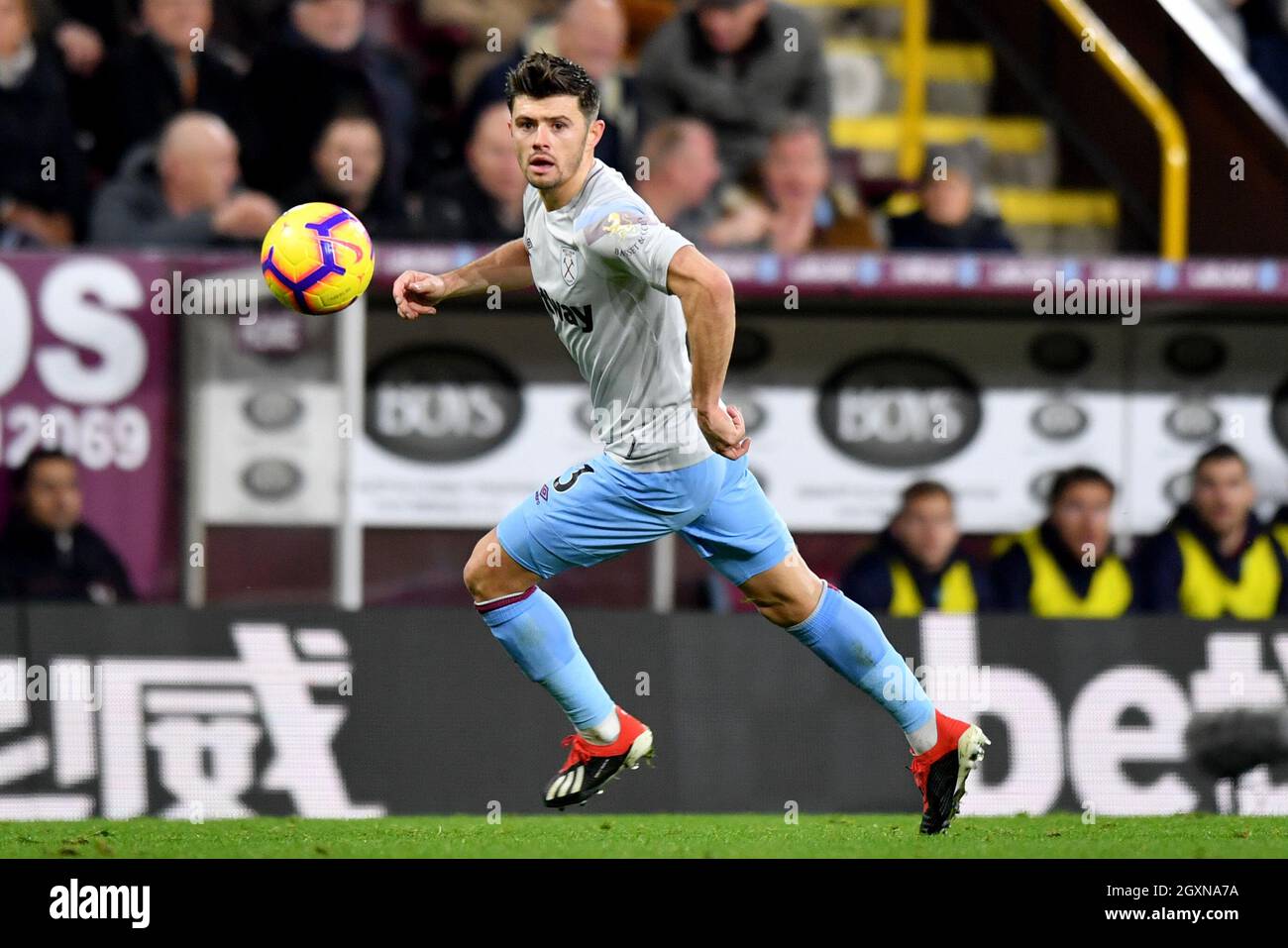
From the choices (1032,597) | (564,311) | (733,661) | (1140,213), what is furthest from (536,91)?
(1140,213)

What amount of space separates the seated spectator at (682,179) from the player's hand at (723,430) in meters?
4.03

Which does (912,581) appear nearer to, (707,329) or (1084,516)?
(1084,516)

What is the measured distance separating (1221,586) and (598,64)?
3.67 meters

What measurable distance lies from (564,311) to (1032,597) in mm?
3743

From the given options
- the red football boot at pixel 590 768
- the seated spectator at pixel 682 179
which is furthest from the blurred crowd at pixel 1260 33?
the red football boot at pixel 590 768

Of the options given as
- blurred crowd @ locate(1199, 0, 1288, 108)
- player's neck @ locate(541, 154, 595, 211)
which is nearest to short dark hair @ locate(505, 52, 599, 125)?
player's neck @ locate(541, 154, 595, 211)

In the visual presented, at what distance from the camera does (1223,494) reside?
9.37m

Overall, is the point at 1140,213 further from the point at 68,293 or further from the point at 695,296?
the point at 695,296

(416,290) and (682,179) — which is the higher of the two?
(682,179)

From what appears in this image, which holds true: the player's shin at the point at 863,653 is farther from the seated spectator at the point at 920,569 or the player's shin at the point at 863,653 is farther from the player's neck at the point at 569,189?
the seated spectator at the point at 920,569

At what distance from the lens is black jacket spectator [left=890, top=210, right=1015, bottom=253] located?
394 inches

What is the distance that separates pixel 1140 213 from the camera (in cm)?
1133

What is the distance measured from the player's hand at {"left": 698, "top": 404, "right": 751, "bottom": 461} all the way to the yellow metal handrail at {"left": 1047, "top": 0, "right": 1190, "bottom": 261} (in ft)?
15.5

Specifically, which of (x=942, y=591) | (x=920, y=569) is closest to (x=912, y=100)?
(x=920, y=569)
